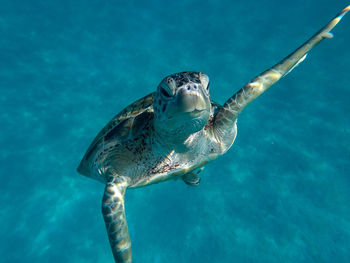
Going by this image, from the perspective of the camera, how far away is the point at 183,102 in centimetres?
207

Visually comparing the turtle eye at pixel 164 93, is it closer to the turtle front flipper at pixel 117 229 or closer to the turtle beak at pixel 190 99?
the turtle beak at pixel 190 99

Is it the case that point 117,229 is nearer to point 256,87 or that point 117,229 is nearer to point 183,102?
point 183,102

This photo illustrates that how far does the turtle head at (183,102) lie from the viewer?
2080 millimetres

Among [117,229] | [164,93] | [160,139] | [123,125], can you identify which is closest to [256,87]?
[160,139]

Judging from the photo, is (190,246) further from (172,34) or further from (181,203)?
(172,34)

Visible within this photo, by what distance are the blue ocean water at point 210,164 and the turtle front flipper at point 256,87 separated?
121 inches

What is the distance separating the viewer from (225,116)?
3.26 metres

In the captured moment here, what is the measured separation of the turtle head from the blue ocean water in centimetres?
377

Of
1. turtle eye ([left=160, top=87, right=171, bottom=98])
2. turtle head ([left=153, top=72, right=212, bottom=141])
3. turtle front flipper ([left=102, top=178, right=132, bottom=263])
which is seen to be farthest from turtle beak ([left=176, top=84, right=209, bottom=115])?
turtle front flipper ([left=102, top=178, right=132, bottom=263])

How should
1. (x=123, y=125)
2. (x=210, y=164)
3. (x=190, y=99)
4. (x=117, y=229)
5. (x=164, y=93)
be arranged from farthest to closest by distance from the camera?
(x=210, y=164)
(x=123, y=125)
(x=117, y=229)
(x=164, y=93)
(x=190, y=99)

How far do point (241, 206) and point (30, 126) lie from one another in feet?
22.1

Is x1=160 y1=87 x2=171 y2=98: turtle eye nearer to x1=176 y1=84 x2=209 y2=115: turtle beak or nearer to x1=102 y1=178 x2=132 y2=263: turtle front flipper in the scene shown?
x1=176 y1=84 x2=209 y2=115: turtle beak

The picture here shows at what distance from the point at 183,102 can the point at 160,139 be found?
91cm

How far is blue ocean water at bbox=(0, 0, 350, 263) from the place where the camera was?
5445 mm
